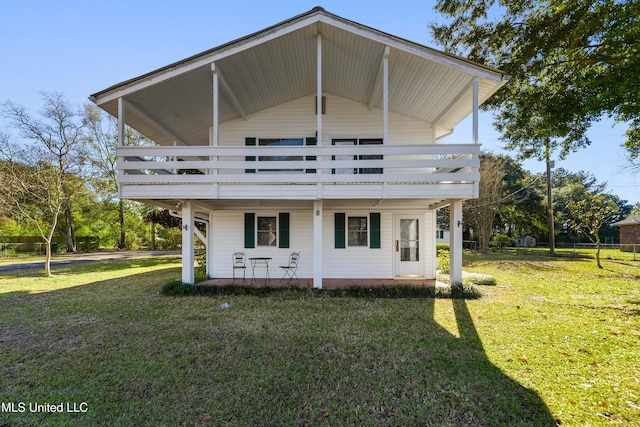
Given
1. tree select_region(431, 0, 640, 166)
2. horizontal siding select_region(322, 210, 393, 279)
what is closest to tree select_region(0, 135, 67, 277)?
horizontal siding select_region(322, 210, 393, 279)

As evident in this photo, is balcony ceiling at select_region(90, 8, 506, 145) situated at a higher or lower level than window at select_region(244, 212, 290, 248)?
higher

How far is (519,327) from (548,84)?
715 centimetres

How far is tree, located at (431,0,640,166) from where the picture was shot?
586cm

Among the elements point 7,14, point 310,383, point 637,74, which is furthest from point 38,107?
point 637,74

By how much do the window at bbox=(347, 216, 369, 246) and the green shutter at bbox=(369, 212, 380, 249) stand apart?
7.1 inches

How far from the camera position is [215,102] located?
715 cm

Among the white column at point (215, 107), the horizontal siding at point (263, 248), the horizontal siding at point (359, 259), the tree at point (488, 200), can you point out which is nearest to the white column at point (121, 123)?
the white column at point (215, 107)

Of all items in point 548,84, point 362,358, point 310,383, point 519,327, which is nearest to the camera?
point 310,383

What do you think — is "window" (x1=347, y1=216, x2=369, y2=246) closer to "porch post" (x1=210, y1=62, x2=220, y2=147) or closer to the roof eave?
Result: "porch post" (x1=210, y1=62, x2=220, y2=147)

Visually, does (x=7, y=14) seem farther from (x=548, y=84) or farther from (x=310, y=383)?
(x=548, y=84)

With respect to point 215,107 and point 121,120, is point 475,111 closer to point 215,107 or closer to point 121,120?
point 215,107

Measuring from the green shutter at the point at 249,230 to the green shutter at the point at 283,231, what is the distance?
2.97ft

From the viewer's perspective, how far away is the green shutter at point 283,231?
9.78m

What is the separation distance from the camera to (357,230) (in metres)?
9.77
